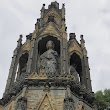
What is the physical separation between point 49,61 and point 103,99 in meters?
4.56

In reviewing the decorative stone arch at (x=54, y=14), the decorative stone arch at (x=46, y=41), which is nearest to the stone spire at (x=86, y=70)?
the decorative stone arch at (x=46, y=41)

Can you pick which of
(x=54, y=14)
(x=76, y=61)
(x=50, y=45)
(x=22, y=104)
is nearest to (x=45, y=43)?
(x=50, y=45)

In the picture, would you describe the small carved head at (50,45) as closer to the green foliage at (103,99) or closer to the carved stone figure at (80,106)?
the green foliage at (103,99)

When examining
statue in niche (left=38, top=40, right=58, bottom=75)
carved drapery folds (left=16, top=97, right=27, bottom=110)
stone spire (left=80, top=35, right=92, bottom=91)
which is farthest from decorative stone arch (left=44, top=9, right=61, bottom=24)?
carved drapery folds (left=16, top=97, right=27, bottom=110)

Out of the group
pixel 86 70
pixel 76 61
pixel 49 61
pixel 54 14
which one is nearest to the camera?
pixel 49 61

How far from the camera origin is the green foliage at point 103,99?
20797 millimetres

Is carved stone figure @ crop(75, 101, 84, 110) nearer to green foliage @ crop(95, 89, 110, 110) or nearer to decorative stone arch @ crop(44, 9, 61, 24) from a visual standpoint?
green foliage @ crop(95, 89, 110, 110)

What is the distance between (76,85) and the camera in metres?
17.1

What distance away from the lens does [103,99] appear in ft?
70.1

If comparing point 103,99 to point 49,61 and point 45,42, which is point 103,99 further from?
point 45,42

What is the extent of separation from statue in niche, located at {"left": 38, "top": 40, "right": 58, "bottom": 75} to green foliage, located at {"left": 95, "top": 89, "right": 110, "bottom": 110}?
368 cm

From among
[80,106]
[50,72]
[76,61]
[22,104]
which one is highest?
[76,61]

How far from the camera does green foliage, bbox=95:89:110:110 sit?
20797mm

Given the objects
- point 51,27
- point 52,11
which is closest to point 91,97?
point 51,27
